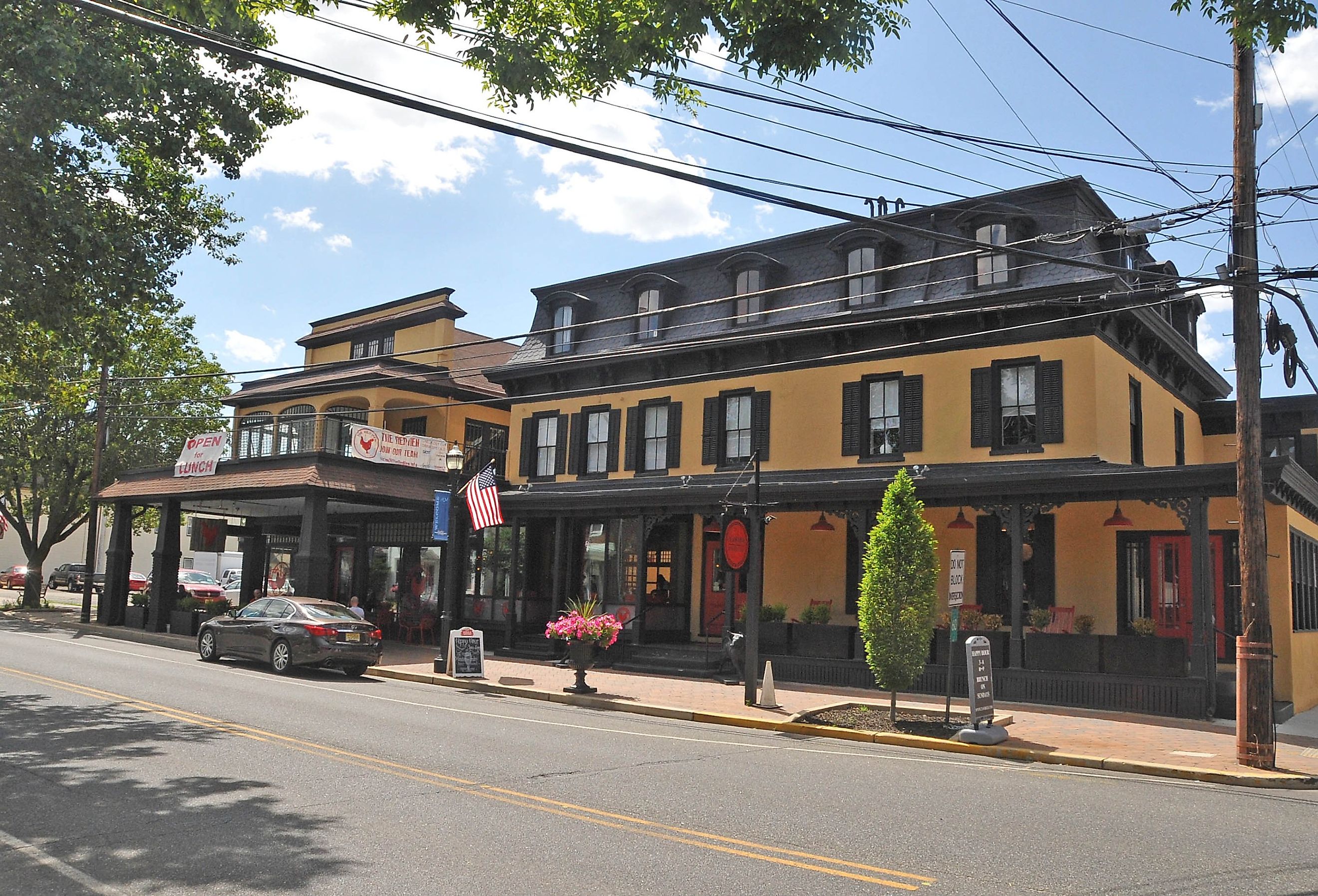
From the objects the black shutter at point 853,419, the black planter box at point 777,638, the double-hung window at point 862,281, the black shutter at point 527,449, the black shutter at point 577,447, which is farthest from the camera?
the black shutter at point 527,449

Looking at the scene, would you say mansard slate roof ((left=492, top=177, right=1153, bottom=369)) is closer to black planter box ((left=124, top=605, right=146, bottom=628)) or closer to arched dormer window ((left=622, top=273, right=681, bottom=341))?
arched dormer window ((left=622, top=273, right=681, bottom=341))

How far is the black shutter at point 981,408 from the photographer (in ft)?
64.1

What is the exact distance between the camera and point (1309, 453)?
25.6 meters

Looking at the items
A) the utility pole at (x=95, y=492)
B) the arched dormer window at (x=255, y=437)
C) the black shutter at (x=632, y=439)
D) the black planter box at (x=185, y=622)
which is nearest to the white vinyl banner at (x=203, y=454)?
the arched dormer window at (x=255, y=437)

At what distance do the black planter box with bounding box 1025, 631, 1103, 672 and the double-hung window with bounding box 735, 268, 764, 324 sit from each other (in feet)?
32.8

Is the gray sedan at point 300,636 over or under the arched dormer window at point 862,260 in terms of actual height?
under

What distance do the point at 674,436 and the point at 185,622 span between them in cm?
1469

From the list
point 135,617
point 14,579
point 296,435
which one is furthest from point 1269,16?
point 14,579

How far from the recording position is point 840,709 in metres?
15.7

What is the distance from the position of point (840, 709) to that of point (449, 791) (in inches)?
340

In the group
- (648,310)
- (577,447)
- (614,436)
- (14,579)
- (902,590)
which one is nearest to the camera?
(902,590)

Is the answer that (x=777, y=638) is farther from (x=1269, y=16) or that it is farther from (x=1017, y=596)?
(x=1269, y=16)

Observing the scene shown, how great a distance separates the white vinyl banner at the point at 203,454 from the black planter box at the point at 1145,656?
2255 cm

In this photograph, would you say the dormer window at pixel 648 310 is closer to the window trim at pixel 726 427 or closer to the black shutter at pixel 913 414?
the window trim at pixel 726 427
